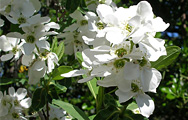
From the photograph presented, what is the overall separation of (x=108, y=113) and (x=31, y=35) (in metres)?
0.56

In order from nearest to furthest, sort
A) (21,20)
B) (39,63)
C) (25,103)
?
(21,20)
(39,63)
(25,103)

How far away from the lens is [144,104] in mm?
1034

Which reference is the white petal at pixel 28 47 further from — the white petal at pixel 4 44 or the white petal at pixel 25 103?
the white petal at pixel 25 103

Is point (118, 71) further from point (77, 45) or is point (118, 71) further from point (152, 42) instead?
point (77, 45)

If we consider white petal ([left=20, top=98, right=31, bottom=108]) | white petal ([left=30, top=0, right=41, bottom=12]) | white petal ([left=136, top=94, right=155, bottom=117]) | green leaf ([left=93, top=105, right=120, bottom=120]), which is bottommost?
white petal ([left=20, top=98, right=31, bottom=108])

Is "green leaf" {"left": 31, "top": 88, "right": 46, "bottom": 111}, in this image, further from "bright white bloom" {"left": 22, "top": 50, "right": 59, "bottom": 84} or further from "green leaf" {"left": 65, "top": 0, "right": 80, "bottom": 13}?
"green leaf" {"left": 65, "top": 0, "right": 80, "bottom": 13}

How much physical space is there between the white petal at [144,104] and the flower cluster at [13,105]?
0.86m

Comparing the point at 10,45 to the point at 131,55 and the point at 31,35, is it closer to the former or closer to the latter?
the point at 31,35

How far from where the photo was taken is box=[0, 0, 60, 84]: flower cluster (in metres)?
1.23

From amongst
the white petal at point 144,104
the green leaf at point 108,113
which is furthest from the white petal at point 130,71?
the green leaf at point 108,113

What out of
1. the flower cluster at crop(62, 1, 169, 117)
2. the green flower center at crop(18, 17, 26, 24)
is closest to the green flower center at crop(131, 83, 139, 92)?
the flower cluster at crop(62, 1, 169, 117)

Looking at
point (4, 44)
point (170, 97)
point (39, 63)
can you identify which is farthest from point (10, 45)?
point (170, 97)

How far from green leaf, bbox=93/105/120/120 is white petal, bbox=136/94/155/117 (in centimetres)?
21

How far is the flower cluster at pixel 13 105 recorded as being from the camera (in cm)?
155
